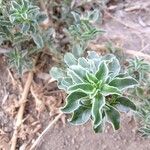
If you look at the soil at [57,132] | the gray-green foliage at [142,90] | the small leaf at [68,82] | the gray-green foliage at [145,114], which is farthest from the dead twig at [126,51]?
the small leaf at [68,82]

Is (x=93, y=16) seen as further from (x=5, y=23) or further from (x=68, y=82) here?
(x=68, y=82)

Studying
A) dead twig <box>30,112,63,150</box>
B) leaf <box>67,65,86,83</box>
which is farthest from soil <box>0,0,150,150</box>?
leaf <box>67,65,86,83</box>

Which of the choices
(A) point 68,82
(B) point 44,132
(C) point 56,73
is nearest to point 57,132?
(B) point 44,132

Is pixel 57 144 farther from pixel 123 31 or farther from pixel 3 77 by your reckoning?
pixel 123 31

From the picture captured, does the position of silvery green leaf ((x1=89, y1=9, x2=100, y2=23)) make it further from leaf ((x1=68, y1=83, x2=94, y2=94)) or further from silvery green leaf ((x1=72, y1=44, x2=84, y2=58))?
leaf ((x1=68, y1=83, x2=94, y2=94))

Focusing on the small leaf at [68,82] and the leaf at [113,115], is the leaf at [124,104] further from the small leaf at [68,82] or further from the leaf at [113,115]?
the small leaf at [68,82]
